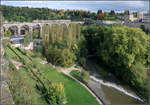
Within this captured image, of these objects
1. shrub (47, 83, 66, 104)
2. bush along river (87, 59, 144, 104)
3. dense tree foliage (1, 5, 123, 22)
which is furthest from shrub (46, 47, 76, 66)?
dense tree foliage (1, 5, 123, 22)

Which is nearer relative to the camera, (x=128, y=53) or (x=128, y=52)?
(x=128, y=53)

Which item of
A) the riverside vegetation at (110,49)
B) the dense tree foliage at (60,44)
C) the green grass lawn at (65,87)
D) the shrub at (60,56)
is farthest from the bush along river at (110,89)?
the dense tree foliage at (60,44)

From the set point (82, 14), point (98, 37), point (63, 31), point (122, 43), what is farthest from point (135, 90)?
point (82, 14)

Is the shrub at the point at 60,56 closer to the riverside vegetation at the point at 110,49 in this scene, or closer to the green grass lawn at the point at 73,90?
the riverside vegetation at the point at 110,49

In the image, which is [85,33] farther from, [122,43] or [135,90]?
[135,90]

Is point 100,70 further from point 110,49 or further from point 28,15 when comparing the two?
point 28,15

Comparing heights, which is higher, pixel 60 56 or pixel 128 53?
pixel 128 53

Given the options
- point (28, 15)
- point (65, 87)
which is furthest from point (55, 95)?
point (28, 15)

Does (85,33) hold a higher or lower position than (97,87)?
higher
